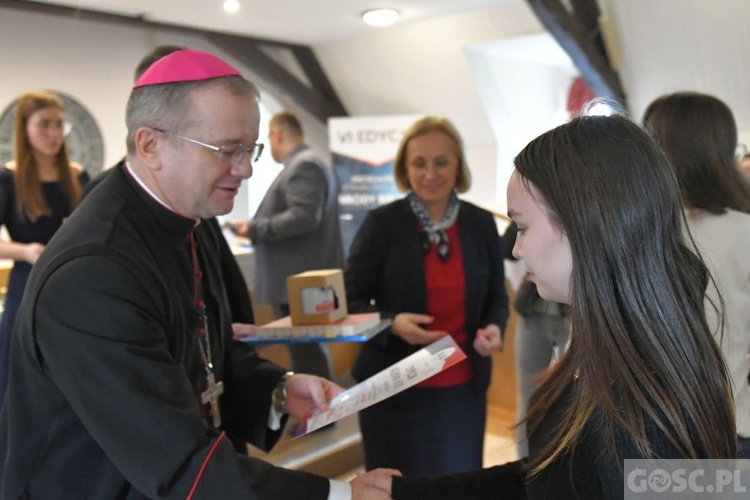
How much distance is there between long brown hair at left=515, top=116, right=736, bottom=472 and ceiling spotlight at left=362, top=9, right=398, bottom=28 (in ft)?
13.6

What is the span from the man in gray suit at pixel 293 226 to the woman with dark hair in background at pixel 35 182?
112 centimetres

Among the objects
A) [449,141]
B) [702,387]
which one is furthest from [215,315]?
[449,141]

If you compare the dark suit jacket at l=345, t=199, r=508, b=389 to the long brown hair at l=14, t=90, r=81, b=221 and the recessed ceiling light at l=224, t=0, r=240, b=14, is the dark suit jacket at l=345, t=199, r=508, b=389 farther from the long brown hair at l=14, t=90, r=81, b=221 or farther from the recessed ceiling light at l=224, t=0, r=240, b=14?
the recessed ceiling light at l=224, t=0, r=240, b=14

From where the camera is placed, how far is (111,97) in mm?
5285

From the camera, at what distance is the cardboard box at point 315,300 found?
1.71 m

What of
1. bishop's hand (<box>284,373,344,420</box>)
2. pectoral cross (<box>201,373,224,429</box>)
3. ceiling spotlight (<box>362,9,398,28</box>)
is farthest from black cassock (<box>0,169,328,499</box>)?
ceiling spotlight (<box>362,9,398,28</box>)

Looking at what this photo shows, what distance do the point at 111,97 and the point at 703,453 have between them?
5248 mm

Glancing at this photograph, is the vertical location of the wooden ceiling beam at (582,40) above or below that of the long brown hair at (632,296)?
above

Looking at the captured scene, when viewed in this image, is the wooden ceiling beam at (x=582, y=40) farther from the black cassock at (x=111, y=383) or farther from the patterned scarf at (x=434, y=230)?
the black cassock at (x=111, y=383)

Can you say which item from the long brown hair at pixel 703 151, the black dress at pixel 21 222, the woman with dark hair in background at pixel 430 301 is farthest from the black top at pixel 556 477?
the black dress at pixel 21 222

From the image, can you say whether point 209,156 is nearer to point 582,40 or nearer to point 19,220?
point 19,220

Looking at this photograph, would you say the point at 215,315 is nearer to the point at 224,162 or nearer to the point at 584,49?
the point at 224,162

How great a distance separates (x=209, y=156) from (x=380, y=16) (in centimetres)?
405

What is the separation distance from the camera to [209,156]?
1177mm
